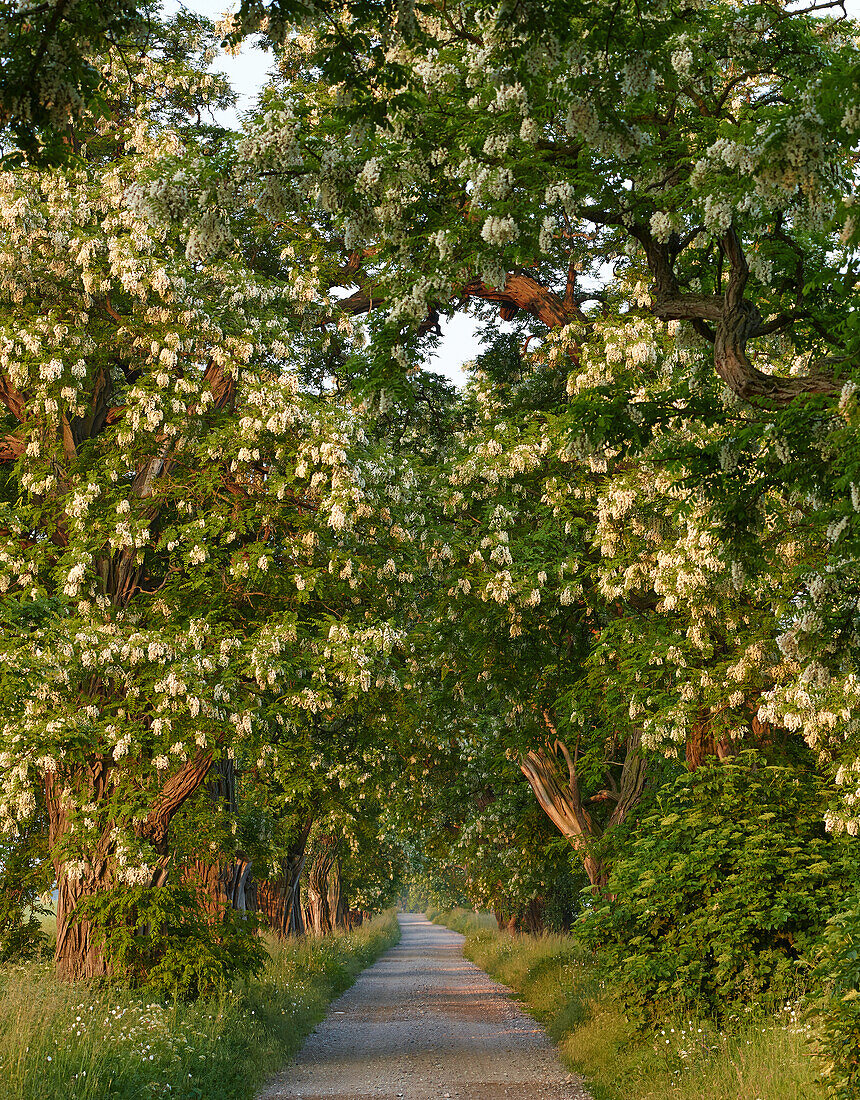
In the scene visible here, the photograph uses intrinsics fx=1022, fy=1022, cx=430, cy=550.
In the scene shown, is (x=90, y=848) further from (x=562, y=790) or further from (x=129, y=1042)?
(x=562, y=790)

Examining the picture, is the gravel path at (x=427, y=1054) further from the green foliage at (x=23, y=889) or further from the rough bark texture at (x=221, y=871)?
the green foliage at (x=23, y=889)

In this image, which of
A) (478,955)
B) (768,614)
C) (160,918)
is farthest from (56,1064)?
(478,955)

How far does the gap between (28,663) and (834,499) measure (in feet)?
29.1

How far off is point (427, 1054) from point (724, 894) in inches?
246

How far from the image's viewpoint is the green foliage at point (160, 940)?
12.9 m

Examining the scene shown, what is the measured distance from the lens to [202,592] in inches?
552

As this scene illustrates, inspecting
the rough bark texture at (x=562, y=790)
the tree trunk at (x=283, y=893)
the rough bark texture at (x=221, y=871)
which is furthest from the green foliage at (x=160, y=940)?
the tree trunk at (x=283, y=893)

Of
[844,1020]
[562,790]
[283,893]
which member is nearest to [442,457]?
[562,790]

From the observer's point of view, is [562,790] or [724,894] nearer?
[724,894]

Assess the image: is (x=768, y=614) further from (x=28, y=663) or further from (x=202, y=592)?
(x=28, y=663)

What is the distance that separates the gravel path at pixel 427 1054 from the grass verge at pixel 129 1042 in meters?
0.52

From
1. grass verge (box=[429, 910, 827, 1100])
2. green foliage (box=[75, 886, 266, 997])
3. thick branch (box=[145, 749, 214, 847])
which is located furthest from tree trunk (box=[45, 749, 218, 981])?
grass verge (box=[429, 910, 827, 1100])

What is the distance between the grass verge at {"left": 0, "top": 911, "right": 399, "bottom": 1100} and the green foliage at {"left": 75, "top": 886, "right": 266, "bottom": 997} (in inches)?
12.7

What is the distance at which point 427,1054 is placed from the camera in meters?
14.6
